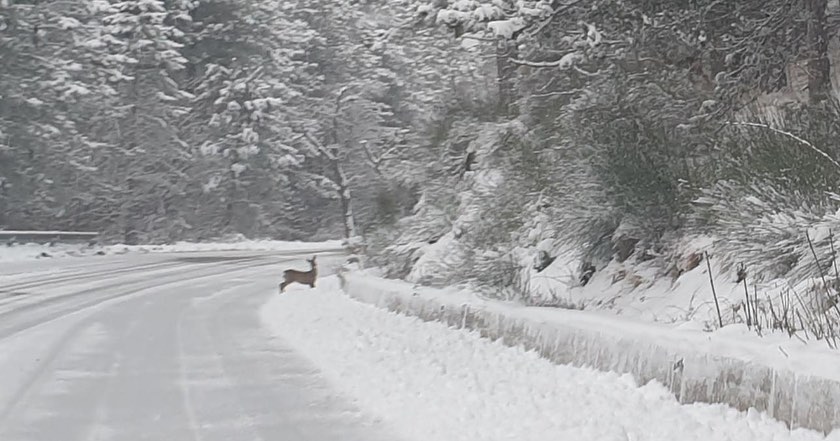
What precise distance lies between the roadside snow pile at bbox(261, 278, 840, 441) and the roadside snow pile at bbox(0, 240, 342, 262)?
22313 mm

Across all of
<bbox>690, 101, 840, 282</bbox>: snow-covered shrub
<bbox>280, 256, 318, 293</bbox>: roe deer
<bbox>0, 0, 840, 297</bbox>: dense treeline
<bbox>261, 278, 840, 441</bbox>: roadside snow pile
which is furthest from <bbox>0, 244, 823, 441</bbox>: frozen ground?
<bbox>280, 256, 318, 293</bbox>: roe deer

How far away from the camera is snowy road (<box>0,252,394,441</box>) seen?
23.4ft

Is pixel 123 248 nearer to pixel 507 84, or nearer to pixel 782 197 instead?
pixel 507 84

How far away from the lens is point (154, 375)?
9.51 m

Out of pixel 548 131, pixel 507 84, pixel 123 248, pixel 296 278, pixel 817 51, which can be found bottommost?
pixel 296 278

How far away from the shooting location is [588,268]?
12.2 meters

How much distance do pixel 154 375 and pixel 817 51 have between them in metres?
7.53

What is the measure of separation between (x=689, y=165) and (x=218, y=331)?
6.68 m

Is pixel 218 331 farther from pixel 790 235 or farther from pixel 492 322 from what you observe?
pixel 790 235

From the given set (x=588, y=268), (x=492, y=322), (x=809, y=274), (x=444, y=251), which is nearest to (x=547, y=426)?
(x=809, y=274)

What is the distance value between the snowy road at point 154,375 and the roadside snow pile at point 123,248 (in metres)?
12.2

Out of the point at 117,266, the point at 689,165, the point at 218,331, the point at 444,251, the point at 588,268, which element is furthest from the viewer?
the point at 117,266

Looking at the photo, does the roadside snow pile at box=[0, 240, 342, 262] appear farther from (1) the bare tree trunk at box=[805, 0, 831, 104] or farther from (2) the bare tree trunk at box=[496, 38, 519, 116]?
(1) the bare tree trunk at box=[805, 0, 831, 104]

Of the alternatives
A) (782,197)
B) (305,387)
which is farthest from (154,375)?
(782,197)
